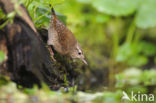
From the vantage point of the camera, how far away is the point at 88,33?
5.31m

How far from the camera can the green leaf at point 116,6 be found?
15.4 ft

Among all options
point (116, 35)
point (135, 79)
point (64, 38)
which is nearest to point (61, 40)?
point (64, 38)

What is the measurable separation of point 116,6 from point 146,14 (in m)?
0.60

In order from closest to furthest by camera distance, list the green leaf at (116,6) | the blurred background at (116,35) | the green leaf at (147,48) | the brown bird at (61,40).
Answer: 1. the brown bird at (61,40)
2. the blurred background at (116,35)
3. the green leaf at (116,6)
4. the green leaf at (147,48)

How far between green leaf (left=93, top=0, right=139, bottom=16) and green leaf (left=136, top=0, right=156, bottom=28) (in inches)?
6.4

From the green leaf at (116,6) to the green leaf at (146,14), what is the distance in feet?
0.54

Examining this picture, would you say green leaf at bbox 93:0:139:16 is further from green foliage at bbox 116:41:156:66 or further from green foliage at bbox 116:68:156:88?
green foliage at bbox 116:68:156:88

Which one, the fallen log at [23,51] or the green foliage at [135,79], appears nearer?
the fallen log at [23,51]

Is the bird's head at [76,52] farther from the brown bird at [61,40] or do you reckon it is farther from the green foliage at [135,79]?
the green foliage at [135,79]

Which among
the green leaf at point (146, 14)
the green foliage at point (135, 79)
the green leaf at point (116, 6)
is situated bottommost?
the green foliage at point (135, 79)

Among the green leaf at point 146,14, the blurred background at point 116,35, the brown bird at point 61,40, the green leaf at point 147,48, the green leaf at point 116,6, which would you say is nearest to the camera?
the brown bird at point 61,40

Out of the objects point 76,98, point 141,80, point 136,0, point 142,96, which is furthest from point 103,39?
point 76,98

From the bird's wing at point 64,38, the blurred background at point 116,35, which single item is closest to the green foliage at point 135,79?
the blurred background at point 116,35

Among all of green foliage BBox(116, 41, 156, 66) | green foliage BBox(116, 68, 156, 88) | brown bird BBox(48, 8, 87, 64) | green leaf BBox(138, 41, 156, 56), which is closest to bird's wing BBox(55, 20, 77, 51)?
brown bird BBox(48, 8, 87, 64)
